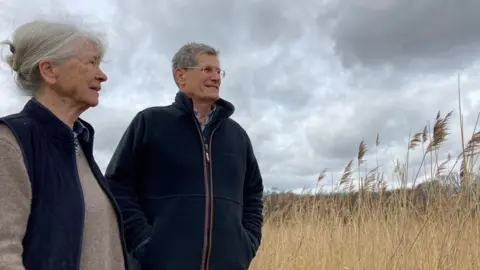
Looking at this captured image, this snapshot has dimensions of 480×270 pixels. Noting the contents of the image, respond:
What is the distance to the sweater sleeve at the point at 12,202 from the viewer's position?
1.52 m

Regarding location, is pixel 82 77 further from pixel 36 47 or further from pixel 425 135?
pixel 425 135

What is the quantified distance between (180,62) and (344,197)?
9.95 feet

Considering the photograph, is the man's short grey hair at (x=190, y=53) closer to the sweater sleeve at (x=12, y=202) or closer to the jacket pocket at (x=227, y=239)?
the jacket pocket at (x=227, y=239)

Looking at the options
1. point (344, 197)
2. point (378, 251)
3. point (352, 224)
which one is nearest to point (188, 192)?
point (378, 251)

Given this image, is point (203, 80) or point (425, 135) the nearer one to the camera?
point (203, 80)

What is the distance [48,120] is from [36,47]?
0.26 m

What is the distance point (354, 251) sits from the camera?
4.75m

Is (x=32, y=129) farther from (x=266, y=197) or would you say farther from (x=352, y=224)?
(x=266, y=197)

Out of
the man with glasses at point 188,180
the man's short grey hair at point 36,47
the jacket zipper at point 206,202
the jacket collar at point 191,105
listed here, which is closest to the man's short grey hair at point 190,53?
the man with glasses at point 188,180

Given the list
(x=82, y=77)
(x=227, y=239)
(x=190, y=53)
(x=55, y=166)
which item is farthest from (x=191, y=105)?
(x=55, y=166)

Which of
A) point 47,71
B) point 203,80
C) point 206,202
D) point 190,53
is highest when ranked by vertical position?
point 190,53

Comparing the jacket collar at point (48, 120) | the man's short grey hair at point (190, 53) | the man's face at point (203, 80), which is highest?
the man's short grey hair at point (190, 53)

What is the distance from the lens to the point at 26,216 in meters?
1.59

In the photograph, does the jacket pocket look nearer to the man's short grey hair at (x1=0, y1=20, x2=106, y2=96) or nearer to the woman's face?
the woman's face
